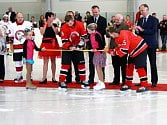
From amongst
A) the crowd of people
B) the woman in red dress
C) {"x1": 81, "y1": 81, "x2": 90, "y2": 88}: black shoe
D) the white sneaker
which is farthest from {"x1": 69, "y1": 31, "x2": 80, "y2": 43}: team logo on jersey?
the white sneaker

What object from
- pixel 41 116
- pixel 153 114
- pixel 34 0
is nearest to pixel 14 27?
pixel 41 116

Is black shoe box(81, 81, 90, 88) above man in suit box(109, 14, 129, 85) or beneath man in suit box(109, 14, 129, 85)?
beneath

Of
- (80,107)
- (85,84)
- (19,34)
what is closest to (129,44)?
(85,84)

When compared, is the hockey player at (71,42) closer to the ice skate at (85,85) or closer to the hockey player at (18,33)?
the ice skate at (85,85)

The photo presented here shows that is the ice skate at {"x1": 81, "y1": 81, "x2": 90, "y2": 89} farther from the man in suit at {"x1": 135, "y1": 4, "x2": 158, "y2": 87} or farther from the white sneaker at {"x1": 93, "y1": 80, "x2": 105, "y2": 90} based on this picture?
the man in suit at {"x1": 135, "y1": 4, "x2": 158, "y2": 87}

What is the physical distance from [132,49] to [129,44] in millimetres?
138

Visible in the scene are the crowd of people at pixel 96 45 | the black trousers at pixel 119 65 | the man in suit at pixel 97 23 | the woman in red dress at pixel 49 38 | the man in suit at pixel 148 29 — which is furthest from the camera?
the woman in red dress at pixel 49 38

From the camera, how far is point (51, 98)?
23.7 ft

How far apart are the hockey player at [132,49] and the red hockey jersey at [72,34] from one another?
0.72 metres

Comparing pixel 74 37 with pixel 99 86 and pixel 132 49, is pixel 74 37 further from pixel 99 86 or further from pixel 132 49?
pixel 132 49

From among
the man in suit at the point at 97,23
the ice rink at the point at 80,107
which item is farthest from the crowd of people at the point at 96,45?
the ice rink at the point at 80,107

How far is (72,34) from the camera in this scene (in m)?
8.01

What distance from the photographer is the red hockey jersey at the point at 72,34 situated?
800 cm

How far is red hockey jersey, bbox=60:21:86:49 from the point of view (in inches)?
315
